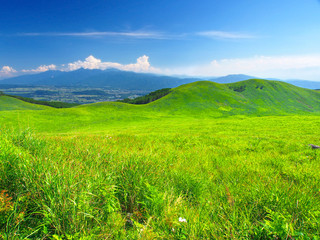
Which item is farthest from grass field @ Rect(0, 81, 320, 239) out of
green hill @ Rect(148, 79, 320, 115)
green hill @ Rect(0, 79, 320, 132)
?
green hill @ Rect(148, 79, 320, 115)

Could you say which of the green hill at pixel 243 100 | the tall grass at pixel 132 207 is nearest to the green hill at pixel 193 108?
the green hill at pixel 243 100

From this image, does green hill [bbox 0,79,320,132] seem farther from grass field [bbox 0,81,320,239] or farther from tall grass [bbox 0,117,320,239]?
tall grass [bbox 0,117,320,239]

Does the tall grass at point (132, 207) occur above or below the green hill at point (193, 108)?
above

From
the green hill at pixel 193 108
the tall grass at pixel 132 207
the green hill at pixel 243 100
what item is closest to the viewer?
the tall grass at pixel 132 207

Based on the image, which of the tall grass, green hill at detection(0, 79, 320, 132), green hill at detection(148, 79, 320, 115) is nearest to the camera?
the tall grass

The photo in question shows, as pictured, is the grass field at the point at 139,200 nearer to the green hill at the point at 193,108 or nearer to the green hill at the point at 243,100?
the green hill at the point at 193,108

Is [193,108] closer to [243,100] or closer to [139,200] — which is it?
[243,100]

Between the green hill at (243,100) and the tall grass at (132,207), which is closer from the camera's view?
the tall grass at (132,207)

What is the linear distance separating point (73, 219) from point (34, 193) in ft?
3.03

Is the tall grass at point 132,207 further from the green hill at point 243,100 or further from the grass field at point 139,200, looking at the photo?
the green hill at point 243,100

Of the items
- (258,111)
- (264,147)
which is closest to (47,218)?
(264,147)

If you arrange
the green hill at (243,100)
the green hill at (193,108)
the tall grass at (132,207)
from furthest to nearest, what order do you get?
the green hill at (243,100), the green hill at (193,108), the tall grass at (132,207)

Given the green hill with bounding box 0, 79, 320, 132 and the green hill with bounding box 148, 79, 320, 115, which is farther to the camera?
the green hill with bounding box 148, 79, 320, 115

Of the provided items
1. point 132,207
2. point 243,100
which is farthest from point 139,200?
point 243,100
